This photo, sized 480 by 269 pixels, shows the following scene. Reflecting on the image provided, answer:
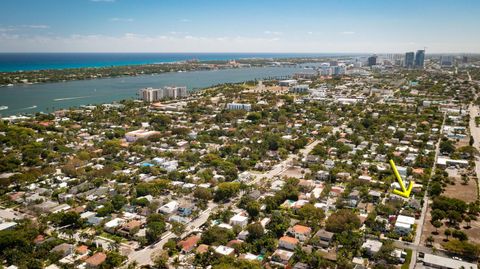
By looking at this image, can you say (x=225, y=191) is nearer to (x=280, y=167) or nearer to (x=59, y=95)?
(x=280, y=167)

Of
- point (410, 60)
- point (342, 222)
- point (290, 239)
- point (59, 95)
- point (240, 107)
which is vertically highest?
point (410, 60)

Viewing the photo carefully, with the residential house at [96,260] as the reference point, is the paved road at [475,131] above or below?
above

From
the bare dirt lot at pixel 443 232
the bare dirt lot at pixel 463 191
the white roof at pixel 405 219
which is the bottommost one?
the bare dirt lot at pixel 443 232

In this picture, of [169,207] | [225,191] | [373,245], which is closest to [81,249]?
[169,207]

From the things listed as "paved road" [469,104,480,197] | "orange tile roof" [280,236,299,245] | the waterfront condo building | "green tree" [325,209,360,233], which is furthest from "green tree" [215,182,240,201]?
the waterfront condo building

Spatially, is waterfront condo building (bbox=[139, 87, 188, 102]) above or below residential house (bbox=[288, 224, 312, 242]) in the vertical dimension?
above

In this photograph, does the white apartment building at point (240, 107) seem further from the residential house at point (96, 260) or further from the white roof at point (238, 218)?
the residential house at point (96, 260)

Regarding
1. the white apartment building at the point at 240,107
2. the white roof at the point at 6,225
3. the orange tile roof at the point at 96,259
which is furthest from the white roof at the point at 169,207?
the white apartment building at the point at 240,107

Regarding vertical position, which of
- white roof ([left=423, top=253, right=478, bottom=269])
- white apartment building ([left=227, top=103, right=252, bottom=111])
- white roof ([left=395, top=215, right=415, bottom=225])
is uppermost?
white apartment building ([left=227, top=103, right=252, bottom=111])

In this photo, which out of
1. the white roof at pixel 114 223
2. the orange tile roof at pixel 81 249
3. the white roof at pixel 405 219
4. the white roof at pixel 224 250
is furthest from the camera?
the white roof at pixel 405 219

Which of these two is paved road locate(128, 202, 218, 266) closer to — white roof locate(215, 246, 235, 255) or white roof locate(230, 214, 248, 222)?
white roof locate(230, 214, 248, 222)

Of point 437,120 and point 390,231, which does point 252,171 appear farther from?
point 437,120

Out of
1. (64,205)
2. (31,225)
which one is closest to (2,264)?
(31,225)
